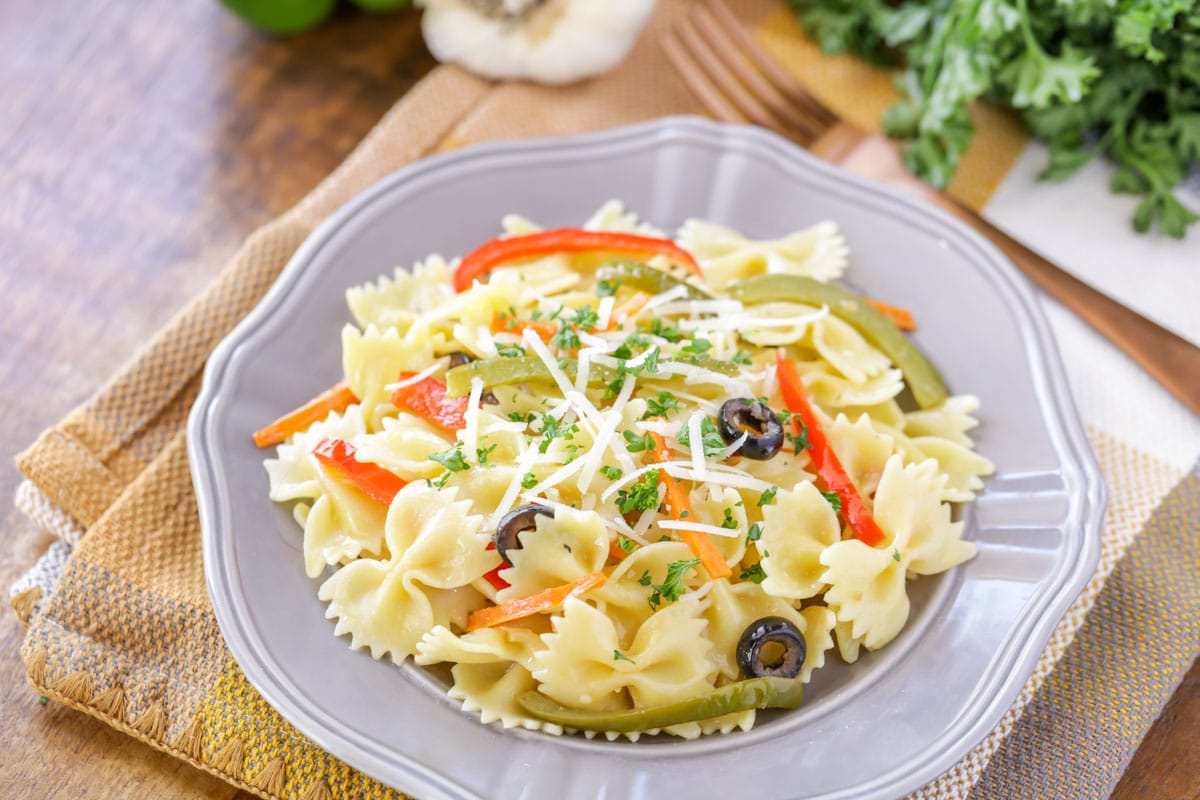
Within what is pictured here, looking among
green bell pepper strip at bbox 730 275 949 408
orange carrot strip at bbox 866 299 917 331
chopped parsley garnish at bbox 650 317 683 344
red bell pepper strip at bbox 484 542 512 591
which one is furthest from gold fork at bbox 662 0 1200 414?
red bell pepper strip at bbox 484 542 512 591

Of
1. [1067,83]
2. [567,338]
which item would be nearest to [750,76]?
[1067,83]

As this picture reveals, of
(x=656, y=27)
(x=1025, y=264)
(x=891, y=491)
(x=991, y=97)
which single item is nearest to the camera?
(x=891, y=491)

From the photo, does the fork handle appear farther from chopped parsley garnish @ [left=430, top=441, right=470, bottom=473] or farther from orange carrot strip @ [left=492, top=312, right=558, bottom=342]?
chopped parsley garnish @ [left=430, top=441, right=470, bottom=473]

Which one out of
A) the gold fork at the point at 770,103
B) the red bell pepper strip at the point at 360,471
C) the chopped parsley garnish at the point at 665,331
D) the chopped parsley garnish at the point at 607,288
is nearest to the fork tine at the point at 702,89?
the gold fork at the point at 770,103

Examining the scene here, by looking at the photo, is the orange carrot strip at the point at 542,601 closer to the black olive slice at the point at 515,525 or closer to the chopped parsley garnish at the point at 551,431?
the black olive slice at the point at 515,525

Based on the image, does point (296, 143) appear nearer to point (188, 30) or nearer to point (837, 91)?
point (188, 30)

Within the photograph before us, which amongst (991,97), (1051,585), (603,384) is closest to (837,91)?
(991,97)
